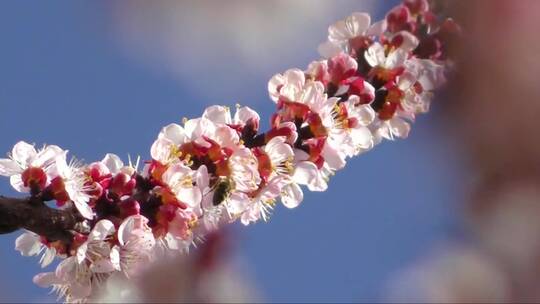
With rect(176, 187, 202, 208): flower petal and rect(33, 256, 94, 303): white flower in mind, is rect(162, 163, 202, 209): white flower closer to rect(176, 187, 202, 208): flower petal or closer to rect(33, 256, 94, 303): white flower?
rect(176, 187, 202, 208): flower petal

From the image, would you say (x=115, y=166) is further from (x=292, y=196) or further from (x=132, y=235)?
(x=292, y=196)

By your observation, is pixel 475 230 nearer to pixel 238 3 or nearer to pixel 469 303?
pixel 469 303

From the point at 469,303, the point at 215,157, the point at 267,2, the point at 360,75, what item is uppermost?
the point at 360,75

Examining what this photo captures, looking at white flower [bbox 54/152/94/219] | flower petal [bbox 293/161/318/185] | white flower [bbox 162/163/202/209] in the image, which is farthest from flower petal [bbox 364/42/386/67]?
white flower [bbox 54/152/94/219]

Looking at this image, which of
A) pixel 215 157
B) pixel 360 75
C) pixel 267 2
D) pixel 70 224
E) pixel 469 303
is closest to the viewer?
pixel 469 303

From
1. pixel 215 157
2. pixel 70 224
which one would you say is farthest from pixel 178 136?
pixel 70 224

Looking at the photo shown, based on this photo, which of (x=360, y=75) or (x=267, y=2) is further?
(x=360, y=75)

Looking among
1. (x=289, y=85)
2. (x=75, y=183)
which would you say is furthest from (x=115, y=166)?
(x=289, y=85)
